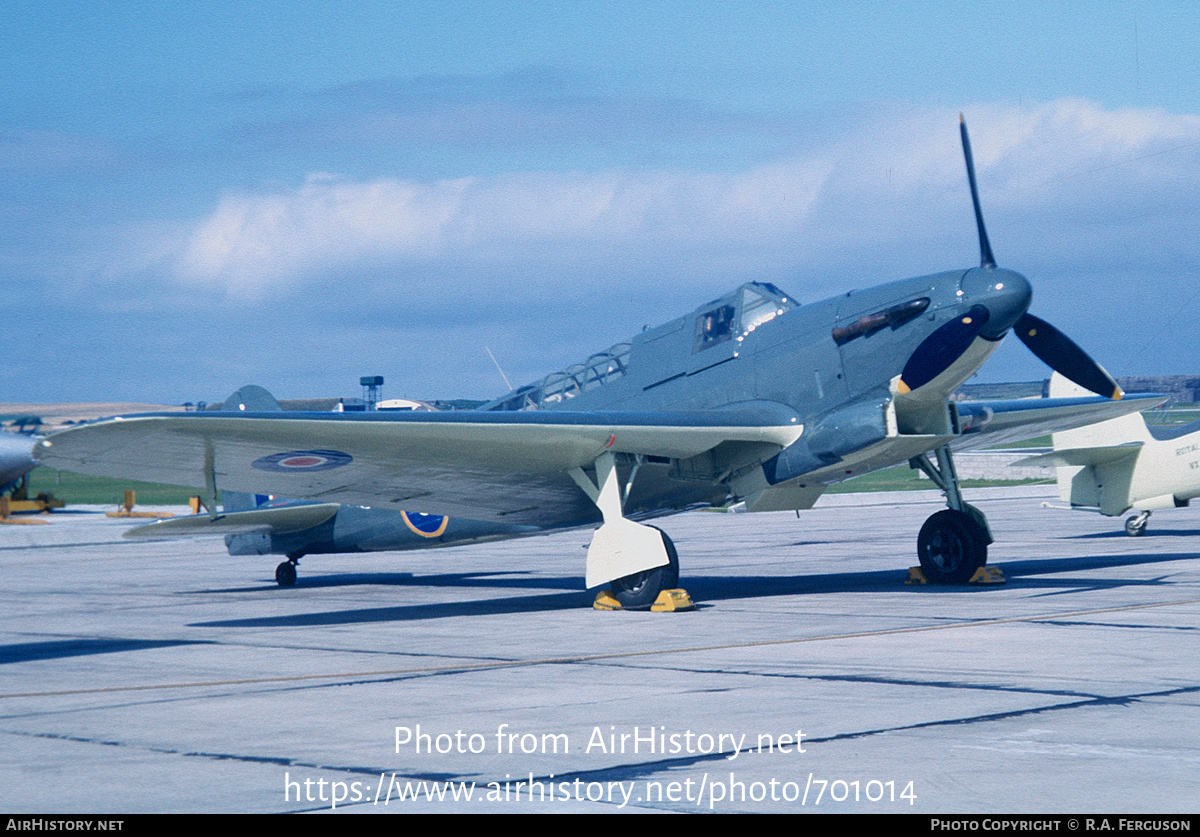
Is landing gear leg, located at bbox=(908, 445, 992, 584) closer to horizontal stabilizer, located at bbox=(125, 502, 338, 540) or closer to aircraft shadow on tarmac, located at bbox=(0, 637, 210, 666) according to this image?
horizontal stabilizer, located at bbox=(125, 502, 338, 540)

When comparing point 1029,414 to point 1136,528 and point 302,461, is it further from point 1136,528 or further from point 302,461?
point 302,461

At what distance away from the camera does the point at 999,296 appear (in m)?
11.8

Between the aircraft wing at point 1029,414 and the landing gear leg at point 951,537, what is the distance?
49cm

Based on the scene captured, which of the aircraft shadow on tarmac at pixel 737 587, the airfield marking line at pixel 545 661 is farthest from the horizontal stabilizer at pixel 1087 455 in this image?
the airfield marking line at pixel 545 661

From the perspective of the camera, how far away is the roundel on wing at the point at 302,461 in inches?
456

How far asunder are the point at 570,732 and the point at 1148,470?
17834mm

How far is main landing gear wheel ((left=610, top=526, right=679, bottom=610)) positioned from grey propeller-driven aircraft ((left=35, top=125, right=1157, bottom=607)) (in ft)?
0.07

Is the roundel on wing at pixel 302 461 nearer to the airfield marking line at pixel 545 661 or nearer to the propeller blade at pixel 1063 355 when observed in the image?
the airfield marking line at pixel 545 661

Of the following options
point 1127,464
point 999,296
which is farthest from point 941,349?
point 1127,464

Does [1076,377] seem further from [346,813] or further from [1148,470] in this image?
[346,813]

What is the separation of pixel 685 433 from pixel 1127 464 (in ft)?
41.1

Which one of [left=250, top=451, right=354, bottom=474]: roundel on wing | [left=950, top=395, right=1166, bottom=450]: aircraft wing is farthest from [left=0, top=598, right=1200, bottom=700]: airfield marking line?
[left=950, top=395, right=1166, bottom=450]: aircraft wing

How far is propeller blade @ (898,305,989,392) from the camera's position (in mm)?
11820
